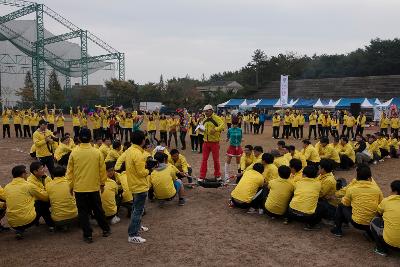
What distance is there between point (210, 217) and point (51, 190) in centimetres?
293

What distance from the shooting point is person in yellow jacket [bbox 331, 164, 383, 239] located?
5906mm

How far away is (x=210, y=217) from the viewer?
7.34 metres

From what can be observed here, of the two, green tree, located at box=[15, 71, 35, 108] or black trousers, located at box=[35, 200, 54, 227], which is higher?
green tree, located at box=[15, 71, 35, 108]

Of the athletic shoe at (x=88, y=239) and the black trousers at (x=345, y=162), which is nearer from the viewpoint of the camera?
the athletic shoe at (x=88, y=239)

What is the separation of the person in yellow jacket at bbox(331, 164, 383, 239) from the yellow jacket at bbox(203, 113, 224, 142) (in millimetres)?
3850

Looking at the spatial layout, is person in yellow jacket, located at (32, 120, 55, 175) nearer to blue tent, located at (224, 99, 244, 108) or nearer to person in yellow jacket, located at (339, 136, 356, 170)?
person in yellow jacket, located at (339, 136, 356, 170)

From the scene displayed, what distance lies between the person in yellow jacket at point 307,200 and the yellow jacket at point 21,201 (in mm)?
4281

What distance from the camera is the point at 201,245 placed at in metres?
5.91

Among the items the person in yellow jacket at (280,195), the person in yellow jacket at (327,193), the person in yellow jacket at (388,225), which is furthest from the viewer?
the person in yellow jacket at (280,195)

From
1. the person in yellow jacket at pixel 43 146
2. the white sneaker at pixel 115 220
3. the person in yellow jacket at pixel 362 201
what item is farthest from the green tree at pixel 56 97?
the person in yellow jacket at pixel 362 201

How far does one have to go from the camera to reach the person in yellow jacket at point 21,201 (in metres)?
6.09

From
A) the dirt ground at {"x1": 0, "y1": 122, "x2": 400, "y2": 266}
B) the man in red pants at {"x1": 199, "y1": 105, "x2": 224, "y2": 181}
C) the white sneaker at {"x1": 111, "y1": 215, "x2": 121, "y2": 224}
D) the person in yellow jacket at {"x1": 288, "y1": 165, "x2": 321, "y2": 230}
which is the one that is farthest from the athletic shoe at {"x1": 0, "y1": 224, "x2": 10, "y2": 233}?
the person in yellow jacket at {"x1": 288, "y1": 165, "x2": 321, "y2": 230}

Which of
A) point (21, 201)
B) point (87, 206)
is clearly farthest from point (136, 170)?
point (21, 201)

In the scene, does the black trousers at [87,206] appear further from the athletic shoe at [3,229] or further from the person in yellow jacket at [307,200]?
the person in yellow jacket at [307,200]
